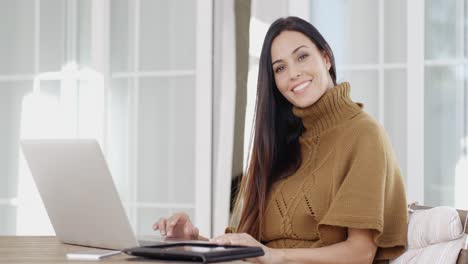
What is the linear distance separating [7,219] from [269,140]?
97.6 inches

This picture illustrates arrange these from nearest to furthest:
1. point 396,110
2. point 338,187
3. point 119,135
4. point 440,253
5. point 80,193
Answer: point 80,193 → point 440,253 → point 338,187 → point 396,110 → point 119,135

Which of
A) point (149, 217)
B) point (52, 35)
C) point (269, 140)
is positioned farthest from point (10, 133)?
point (269, 140)

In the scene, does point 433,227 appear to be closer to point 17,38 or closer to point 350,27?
point 350,27

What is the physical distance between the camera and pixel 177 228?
2484mm

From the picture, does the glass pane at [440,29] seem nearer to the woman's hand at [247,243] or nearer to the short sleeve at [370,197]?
the short sleeve at [370,197]

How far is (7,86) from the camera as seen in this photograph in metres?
4.67

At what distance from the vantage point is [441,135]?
3770mm

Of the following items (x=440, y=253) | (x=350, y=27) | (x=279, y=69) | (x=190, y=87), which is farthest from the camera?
(x=190, y=87)

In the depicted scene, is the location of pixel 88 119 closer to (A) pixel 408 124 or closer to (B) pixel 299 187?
(A) pixel 408 124

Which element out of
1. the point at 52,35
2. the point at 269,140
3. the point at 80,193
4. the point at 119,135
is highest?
the point at 52,35

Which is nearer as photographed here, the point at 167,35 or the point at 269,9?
the point at 269,9

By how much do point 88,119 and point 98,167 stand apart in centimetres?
277

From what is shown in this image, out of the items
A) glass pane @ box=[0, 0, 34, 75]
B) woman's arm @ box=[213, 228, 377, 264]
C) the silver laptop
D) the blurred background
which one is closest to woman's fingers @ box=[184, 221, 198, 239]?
woman's arm @ box=[213, 228, 377, 264]

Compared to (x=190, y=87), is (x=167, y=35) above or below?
above
